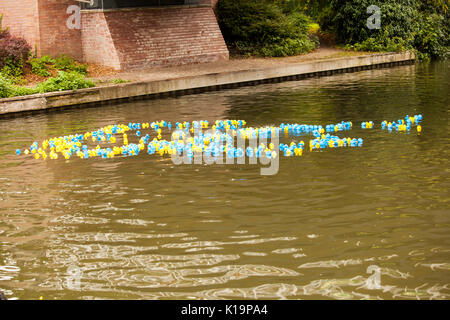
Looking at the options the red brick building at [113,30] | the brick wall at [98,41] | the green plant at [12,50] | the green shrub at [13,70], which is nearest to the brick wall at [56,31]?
the red brick building at [113,30]

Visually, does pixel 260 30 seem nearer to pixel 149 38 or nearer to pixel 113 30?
pixel 149 38

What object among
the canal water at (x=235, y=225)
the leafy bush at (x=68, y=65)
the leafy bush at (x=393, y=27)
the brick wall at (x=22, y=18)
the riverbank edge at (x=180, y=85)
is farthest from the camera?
the leafy bush at (x=393, y=27)

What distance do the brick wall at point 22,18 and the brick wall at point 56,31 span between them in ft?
0.69

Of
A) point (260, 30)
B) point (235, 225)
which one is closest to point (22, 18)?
point (260, 30)

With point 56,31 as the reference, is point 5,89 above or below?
below

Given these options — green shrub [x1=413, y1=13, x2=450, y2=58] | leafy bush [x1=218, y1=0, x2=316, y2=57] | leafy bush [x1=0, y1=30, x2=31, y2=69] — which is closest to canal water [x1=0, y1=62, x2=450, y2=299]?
leafy bush [x1=0, y1=30, x2=31, y2=69]

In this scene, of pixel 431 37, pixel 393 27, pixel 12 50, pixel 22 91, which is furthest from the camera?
pixel 431 37

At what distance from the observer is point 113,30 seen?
81.7 ft

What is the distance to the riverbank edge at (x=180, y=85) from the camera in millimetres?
18484

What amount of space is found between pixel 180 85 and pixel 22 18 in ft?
22.8

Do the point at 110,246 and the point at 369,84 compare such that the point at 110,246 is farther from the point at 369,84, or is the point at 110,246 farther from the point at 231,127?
the point at 369,84

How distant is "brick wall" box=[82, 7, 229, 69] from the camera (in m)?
24.9

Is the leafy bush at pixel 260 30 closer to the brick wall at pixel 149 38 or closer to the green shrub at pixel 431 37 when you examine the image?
the brick wall at pixel 149 38

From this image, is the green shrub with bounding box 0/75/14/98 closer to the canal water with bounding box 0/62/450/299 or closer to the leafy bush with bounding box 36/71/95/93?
the leafy bush with bounding box 36/71/95/93
